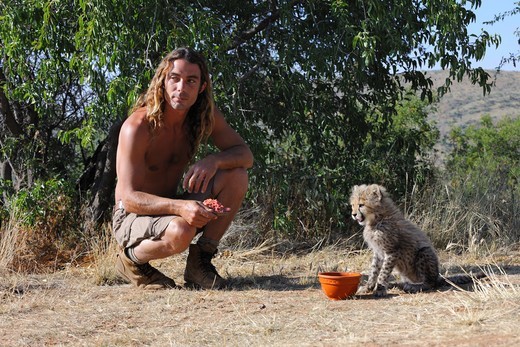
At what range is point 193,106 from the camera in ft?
17.4

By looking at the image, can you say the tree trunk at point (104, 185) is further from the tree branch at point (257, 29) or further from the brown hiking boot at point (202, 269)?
the brown hiking boot at point (202, 269)

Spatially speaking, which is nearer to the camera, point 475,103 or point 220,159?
point 220,159

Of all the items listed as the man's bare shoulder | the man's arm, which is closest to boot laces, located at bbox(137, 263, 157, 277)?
the man's arm

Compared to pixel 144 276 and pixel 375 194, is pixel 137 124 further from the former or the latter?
pixel 375 194

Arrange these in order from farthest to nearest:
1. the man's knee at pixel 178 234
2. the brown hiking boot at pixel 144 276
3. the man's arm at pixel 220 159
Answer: the brown hiking boot at pixel 144 276 → the man's arm at pixel 220 159 → the man's knee at pixel 178 234

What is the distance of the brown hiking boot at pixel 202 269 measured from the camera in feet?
17.3

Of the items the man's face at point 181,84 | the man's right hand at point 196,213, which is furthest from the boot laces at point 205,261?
the man's face at point 181,84

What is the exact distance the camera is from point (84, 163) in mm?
8414

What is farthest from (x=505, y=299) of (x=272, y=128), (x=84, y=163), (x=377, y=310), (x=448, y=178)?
(x=84, y=163)

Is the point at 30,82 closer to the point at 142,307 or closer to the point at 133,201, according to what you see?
the point at 133,201

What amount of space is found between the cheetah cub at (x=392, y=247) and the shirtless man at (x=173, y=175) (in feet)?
3.01

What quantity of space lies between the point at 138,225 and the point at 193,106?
0.97 metres

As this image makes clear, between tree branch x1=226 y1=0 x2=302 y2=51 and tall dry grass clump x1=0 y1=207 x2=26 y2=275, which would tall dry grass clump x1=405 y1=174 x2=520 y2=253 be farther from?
tall dry grass clump x1=0 y1=207 x2=26 y2=275

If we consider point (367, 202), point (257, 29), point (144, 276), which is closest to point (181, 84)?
point (144, 276)
